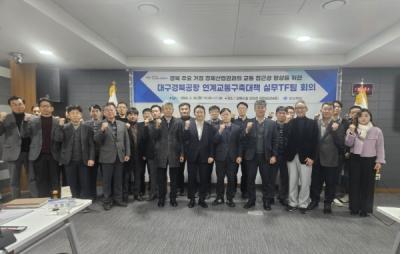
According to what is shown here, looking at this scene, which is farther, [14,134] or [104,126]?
[104,126]

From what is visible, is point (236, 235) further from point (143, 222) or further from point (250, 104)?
point (250, 104)

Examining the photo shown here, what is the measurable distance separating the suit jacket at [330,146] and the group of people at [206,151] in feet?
0.04

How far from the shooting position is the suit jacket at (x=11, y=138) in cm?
336

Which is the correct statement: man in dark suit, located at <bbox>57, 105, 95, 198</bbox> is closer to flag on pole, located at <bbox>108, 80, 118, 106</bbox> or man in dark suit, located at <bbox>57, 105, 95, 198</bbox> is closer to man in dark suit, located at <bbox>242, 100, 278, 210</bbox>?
flag on pole, located at <bbox>108, 80, 118, 106</bbox>

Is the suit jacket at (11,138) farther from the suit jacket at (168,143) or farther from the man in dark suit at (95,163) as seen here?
the suit jacket at (168,143)

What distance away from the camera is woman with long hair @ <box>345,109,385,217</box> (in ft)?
11.2

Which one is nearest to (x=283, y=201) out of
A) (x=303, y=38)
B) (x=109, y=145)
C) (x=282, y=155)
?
(x=282, y=155)

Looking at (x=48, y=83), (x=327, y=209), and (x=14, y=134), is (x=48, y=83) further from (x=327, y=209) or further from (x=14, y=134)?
(x=327, y=209)

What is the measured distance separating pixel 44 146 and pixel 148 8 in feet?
8.00

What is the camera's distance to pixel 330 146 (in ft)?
11.3

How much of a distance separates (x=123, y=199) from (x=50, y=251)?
149 cm

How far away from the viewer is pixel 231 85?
5.23 meters

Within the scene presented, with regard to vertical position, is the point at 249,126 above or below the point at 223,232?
above

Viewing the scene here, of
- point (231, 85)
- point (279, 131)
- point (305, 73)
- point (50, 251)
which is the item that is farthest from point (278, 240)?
point (305, 73)
